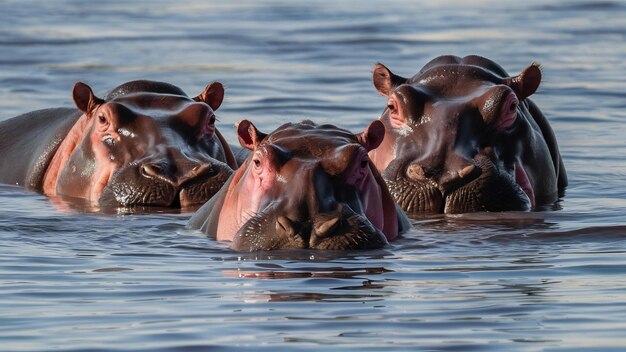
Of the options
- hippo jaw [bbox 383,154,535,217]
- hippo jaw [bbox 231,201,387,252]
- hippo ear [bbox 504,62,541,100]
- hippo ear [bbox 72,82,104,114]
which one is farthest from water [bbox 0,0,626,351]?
hippo ear [bbox 504,62,541,100]

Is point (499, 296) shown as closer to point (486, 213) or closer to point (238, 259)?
point (238, 259)

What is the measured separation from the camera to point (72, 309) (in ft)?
25.8

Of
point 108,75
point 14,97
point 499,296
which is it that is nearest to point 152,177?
point 499,296

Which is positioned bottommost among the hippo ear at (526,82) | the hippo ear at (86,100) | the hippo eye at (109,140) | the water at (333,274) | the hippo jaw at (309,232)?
the water at (333,274)

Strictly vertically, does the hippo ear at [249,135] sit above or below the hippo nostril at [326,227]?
above

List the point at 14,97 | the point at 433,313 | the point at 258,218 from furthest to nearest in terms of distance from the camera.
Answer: the point at 14,97 < the point at 258,218 < the point at 433,313

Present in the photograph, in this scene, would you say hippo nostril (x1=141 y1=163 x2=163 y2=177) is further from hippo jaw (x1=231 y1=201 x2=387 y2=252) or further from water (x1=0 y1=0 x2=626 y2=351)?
hippo jaw (x1=231 y1=201 x2=387 y2=252)

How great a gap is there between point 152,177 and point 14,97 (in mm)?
7896

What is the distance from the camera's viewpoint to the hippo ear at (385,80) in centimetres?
1217

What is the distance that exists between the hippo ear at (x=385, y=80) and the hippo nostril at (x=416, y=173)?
1.13 m

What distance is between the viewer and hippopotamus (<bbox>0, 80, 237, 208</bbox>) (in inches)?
455

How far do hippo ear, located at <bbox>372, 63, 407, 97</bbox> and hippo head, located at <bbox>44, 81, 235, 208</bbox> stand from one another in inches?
45.5

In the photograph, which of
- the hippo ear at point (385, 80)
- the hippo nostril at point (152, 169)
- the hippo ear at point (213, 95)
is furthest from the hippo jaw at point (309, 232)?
the hippo ear at point (213, 95)

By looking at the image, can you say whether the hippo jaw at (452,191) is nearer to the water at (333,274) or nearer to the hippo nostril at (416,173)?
the hippo nostril at (416,173)
